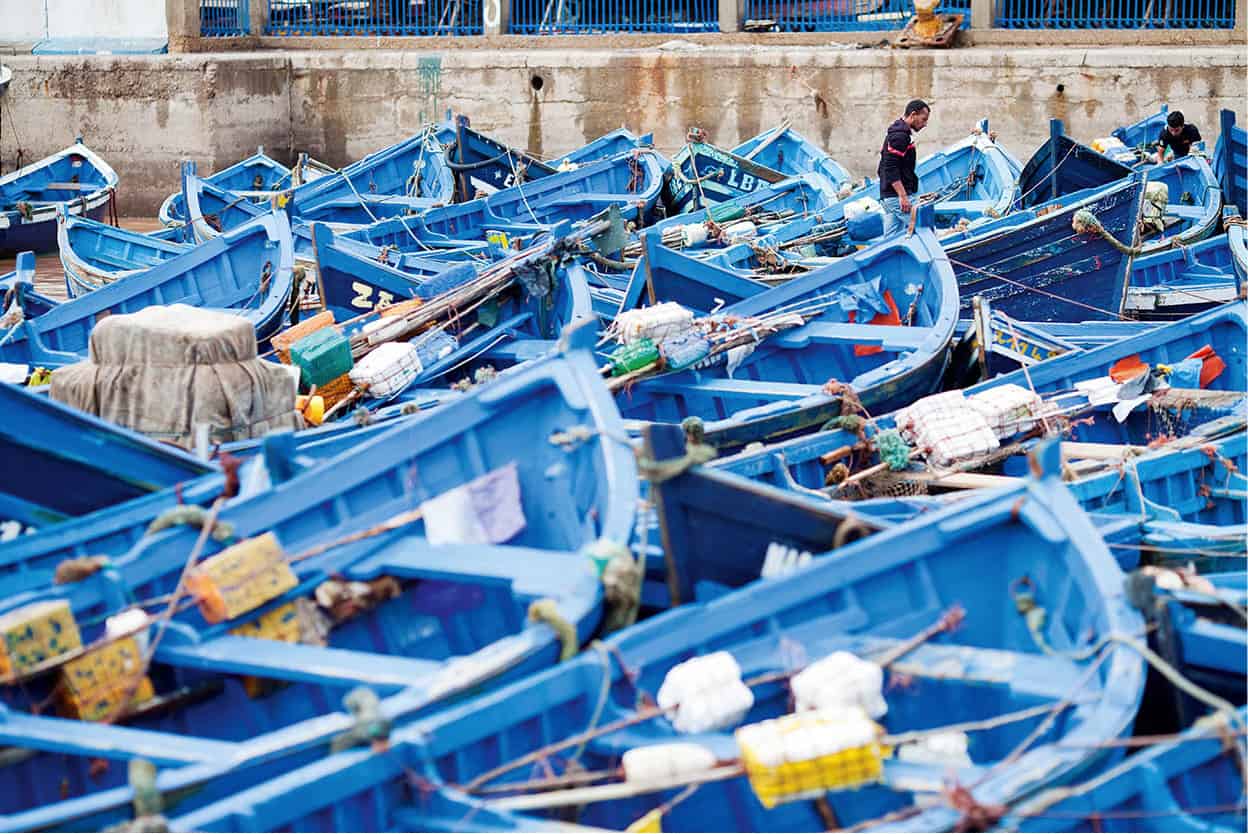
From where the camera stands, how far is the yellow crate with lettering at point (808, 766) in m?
3.96

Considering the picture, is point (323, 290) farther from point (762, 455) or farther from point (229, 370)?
point (762, 455)

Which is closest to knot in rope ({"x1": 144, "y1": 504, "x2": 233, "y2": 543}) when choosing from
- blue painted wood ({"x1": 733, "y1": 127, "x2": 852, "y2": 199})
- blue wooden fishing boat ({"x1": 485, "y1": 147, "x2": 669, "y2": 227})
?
blue wooden fishing boat ({"x1": 485, "y1": 147, "x2": 669, "y2": 227})

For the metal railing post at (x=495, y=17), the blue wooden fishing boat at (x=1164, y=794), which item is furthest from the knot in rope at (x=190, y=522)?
the metal railing post at (x=495, y=17)

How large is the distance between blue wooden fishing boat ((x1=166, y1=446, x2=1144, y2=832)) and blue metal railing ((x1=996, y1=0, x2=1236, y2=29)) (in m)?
16.9

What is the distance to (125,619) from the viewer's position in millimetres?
4570

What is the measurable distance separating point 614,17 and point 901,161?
36.1 ft

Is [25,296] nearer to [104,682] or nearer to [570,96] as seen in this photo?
[104,682]

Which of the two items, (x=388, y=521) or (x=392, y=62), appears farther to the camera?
(x=392, y=62)

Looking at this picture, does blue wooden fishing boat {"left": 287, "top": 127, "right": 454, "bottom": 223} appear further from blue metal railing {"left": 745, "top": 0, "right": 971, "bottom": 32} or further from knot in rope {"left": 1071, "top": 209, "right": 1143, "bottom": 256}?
knot in rope {"left": 1071, "top": 209, "right": 1143, "bottom": 256}

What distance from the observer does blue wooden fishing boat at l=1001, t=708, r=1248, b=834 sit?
3.89m

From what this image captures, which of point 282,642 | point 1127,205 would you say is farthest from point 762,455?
point 1127,205

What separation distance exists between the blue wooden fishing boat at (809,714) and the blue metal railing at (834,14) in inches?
671

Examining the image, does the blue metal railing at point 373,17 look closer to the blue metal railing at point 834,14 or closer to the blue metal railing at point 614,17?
the blue metal railing at point 614,17

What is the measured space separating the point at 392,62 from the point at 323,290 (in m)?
12.7
